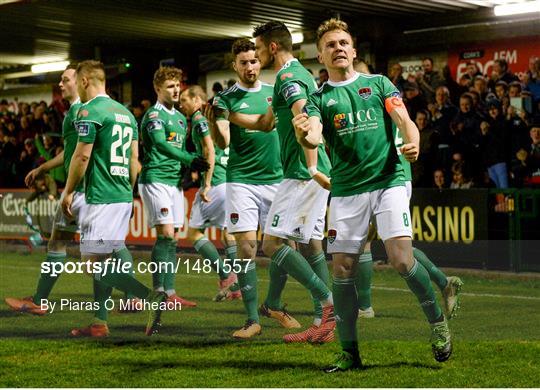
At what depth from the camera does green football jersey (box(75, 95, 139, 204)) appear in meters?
8.13

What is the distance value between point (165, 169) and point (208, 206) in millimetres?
907

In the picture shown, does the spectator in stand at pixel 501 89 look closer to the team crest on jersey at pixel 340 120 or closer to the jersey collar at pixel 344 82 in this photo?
the jersey collar at pixel 344 82

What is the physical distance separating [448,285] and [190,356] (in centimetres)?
204

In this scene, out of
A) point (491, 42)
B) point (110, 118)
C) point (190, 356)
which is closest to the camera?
point (190, 356)

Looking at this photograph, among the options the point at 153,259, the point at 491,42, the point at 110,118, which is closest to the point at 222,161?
the point at 153,259

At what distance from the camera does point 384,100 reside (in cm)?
662

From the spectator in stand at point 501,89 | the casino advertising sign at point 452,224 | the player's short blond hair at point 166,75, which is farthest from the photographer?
the spectator in stand at point 501,89

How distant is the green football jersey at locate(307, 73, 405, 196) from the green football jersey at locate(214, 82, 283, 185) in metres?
1.77

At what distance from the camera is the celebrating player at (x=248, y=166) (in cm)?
833

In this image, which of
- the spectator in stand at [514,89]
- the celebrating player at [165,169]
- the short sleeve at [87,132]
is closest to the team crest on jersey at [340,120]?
the short sleeve at [87,132]

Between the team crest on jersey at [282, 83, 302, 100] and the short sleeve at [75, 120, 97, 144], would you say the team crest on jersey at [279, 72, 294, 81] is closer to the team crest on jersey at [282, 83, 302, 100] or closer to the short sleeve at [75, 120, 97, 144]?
the team crest on jersey at [282, 83, 302, 100]

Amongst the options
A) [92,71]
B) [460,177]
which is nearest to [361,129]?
[92,71]

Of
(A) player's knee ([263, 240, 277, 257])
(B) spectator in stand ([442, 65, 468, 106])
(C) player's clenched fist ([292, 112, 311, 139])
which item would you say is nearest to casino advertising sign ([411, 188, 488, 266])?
(B) spectator in stand ([442, 65, 468, 106])

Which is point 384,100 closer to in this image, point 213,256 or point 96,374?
point 96,374
